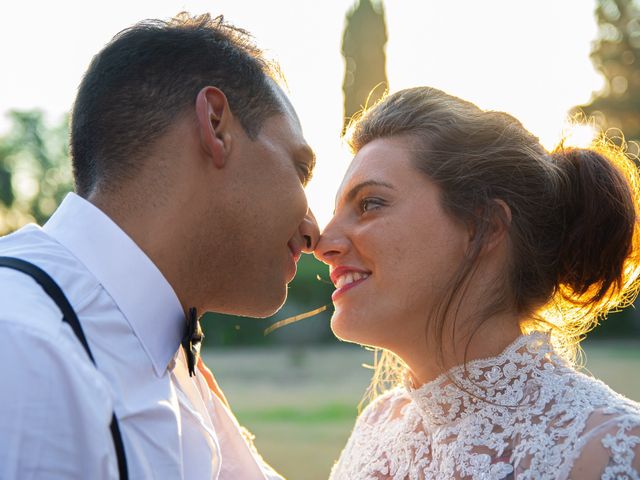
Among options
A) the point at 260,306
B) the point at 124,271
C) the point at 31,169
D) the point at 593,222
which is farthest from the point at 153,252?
the point at 31,169

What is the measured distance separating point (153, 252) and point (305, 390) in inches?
656

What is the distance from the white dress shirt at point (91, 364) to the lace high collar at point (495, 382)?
1.02m

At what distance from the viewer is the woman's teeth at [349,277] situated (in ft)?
10.6

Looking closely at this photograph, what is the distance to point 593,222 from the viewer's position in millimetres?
3266

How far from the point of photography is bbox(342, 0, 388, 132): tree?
25.9 metres

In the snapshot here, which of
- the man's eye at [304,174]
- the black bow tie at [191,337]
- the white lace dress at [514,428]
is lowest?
the white lace dress at [514,428]

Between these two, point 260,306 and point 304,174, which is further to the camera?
point 304,174

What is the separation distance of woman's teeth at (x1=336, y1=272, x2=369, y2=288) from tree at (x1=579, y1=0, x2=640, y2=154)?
3290cm

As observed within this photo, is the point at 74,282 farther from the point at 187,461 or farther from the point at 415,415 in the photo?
the point at 415,415

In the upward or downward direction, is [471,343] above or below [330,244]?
below

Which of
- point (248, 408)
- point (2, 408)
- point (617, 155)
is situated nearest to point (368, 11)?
point (248, 408)

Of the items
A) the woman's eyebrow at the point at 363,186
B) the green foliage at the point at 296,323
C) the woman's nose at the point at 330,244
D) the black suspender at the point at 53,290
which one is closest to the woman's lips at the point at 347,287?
the woman's nose at the point at 330,244

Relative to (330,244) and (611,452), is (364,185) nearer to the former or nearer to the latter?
(330,244)

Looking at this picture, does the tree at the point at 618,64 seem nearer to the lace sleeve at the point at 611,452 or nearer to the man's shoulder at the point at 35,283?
the lace sleeve at the point at 611,452
